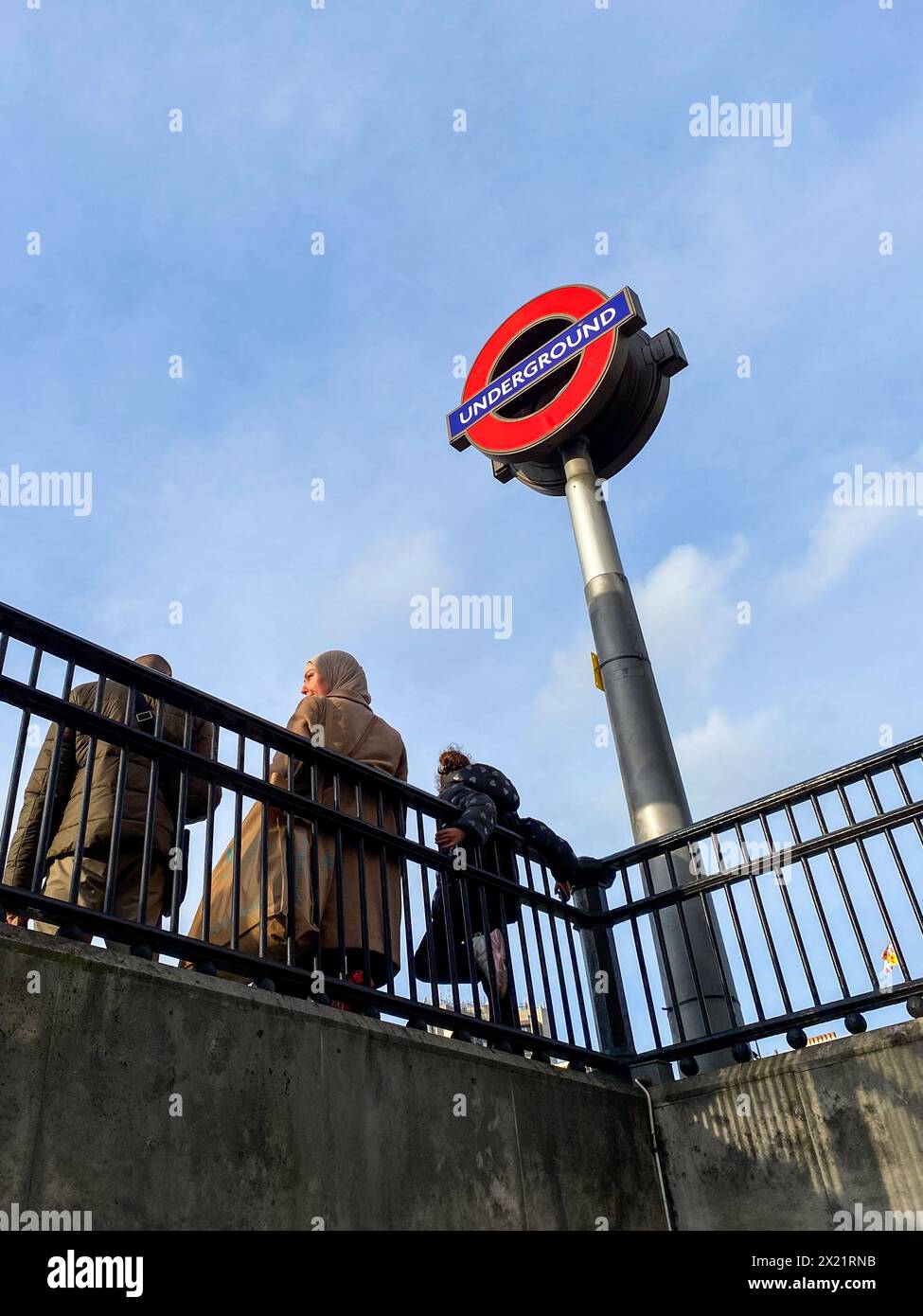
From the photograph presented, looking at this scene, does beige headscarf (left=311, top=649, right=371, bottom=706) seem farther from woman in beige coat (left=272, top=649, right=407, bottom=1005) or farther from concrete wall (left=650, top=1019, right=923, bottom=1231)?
concrete wall (left=650, top=1019, right=923, bottom=1231)

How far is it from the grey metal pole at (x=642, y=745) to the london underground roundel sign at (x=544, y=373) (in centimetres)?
40

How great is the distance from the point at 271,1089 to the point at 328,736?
7.11 feet

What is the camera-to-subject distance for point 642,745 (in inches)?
296

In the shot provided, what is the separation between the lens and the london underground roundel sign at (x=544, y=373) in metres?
9.34

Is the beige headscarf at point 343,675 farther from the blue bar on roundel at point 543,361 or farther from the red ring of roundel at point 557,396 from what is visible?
the blue bar on roundel at point 543,361

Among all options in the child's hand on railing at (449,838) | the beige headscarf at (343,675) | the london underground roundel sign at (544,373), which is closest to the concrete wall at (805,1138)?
the child's hand on railing at (449,838)

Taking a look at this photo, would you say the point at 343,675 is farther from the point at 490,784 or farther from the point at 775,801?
the point at 775,801

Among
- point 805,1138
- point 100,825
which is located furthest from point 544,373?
point 805,1138

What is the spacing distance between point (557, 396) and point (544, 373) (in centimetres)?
31

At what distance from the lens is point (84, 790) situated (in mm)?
3600

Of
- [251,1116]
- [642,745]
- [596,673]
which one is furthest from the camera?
[596,673]

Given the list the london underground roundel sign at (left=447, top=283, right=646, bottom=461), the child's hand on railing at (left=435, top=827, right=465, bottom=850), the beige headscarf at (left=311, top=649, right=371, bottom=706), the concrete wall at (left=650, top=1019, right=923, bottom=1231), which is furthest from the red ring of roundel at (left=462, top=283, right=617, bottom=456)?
the concrete wall at (left=650, top=1019, right=923, bottom=1231)
